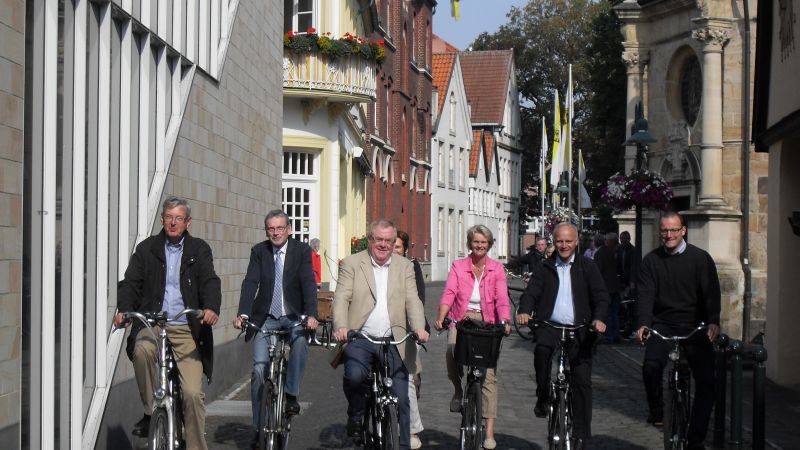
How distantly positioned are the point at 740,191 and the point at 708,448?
A: 51.3ft

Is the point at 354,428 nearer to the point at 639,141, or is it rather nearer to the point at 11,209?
the point at 11,209

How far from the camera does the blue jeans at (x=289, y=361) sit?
10.1 meters

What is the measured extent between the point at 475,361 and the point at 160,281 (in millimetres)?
2396

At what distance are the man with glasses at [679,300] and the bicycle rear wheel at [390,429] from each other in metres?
2.15

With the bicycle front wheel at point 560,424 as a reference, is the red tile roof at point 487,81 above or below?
above

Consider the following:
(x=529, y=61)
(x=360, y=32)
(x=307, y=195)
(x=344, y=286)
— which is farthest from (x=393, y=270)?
(x=529, y=61)

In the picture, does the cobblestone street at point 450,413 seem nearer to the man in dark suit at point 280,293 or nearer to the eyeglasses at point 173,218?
the man in dark suit at point 280,293

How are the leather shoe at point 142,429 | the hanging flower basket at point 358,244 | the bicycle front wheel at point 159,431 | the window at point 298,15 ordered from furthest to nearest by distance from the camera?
the hanging flower basket at point 358,244 < the window at point 298,15 < the leather shoe at point 142,429 < the bicycle front wheel at point 159,431

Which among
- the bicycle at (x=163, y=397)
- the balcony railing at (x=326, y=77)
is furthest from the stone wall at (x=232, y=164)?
the balcony railing at (x=326, y=77)

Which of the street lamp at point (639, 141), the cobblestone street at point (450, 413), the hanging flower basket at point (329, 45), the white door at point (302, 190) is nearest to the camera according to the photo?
the cobblestone street at point (450, 413)

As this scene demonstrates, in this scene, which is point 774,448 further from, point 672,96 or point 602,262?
point 672,96

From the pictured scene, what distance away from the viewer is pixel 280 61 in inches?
784

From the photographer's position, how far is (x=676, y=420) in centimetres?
966

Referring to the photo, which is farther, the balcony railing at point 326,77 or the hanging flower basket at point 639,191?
the balcony railing at point 326,77
